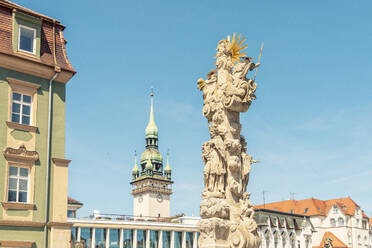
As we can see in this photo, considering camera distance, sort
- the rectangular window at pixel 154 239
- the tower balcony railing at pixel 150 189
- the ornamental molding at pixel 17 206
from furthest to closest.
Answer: the tower balcony railing at pixel 150 189
the rectangular window at pixel 154 239
the ornamental molding at pixel 17 206

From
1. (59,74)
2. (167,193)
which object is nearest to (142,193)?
(167,193)

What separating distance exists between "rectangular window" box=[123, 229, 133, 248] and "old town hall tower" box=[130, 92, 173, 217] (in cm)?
5099

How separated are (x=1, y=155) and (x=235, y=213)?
24.5 feet

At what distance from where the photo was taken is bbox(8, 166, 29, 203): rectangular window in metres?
15.6

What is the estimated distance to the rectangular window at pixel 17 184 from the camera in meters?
15.6

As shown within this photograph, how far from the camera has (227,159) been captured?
1361 centimetres

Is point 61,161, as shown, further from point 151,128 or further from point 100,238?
point 151,128

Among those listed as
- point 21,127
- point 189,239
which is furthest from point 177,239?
point 21,127

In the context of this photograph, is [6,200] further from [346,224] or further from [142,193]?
[142,193]

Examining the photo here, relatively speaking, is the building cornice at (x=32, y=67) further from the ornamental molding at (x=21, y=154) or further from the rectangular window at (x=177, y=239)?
the rectangular window at (x=177, y=239)

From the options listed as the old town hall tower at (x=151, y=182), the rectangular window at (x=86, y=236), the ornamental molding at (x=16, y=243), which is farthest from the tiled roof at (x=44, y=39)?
the old town hall tower at (x=151, y=182)

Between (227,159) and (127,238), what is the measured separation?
43.2 metres

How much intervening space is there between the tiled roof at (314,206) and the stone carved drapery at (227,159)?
195ft

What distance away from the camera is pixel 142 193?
11069 cm
